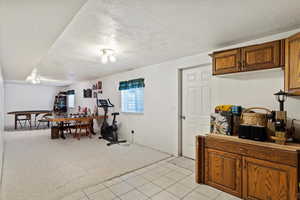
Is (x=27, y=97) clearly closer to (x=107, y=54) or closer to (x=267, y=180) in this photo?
(x=107, y=54)

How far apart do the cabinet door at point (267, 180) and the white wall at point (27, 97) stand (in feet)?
33.9

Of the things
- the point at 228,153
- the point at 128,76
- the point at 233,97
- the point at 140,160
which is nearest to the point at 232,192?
the point at 228,153

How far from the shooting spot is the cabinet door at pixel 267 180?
164 cm

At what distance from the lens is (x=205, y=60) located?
297 centimetres

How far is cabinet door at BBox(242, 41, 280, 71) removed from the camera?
6.47 ft

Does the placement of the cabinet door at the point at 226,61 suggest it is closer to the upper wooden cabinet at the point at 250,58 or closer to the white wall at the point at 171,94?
the upper wooden cabinet at the point at 250,58

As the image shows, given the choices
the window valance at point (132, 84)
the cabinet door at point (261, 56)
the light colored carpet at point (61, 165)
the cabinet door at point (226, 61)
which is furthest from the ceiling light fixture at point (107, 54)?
the cabinet door at point (261, 56)

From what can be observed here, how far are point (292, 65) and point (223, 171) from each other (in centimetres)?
160

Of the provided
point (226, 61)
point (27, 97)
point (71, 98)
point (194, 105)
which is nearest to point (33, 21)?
point (226, 61)

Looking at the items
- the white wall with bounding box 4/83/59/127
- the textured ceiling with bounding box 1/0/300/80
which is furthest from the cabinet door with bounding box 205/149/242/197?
the white wall with bounding box 4/83/59/127

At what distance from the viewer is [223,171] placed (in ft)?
7.06

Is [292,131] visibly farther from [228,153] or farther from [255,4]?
[255,4]

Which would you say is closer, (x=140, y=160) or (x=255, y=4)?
(x=255, y=4)

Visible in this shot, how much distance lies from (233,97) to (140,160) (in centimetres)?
220
